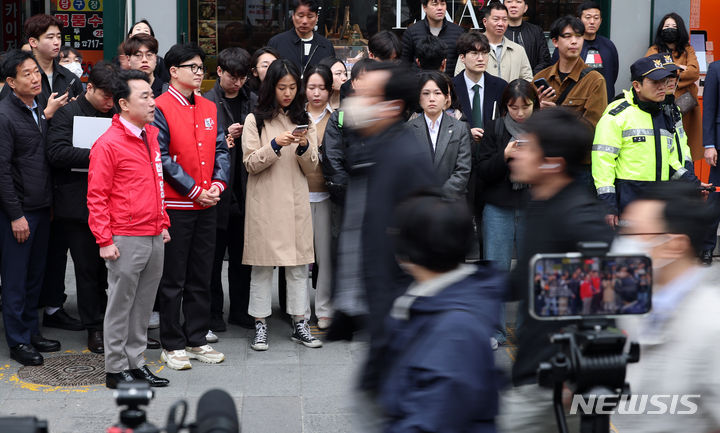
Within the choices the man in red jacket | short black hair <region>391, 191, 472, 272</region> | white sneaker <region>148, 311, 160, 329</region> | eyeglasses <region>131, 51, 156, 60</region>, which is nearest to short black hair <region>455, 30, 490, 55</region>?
eyeglasses <region>131, 51, 156, 60</region>

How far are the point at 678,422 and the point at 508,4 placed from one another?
22.9ft

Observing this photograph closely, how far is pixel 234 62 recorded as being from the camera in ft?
23.7

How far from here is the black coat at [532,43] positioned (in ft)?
31.0

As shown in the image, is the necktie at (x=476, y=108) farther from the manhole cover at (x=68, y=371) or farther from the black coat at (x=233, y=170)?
the manhole cover at (x=68, y=371)

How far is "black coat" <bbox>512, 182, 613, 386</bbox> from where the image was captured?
3646mm

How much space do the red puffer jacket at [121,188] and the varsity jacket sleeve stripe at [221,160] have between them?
2.90ft

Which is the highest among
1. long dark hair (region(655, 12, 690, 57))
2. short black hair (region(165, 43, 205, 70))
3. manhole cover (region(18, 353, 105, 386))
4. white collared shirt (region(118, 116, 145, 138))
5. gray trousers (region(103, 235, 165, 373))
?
long dark hair (region(655, 12, 690, 57))

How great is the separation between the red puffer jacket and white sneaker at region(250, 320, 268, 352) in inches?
58.0

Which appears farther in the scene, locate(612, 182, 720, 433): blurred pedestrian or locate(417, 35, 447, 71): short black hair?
locate(417, 35, 447, 71): short black hair

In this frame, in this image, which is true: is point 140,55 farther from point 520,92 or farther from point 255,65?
point 520,92

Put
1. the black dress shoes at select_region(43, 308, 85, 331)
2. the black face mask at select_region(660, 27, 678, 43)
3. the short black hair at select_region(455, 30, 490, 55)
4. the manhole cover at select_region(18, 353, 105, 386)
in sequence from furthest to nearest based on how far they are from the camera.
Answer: the black face mask at select_region(660, 27, 678, 43) < the short black hair at select_region(455, 30, 490, 55) < the black dress shoes at select_region(43, 308, 85, 331) < the manhole cover at select_region(18, 353, 105, 386)

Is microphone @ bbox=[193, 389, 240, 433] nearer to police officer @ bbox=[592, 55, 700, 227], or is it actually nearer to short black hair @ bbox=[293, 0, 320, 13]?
police officer @ bbox=[592, 55, 700, 227]

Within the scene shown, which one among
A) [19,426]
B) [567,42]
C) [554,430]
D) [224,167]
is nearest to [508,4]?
[567,42]

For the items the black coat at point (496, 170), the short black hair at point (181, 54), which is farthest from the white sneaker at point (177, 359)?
the black coat at point (496, 170)
